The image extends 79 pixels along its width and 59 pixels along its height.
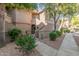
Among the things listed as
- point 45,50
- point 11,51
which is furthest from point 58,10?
point 11,51

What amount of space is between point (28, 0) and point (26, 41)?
1331 millimetres

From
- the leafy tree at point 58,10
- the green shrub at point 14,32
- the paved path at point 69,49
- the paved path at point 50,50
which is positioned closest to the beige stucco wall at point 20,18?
the green shrub at point 14,32

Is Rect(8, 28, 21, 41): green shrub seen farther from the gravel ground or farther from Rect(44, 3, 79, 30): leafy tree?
Rect(44, 3, 79, 30): leafy tree

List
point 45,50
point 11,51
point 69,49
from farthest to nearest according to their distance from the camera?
1. point 69,49
2. point 45,50
3. point 11,51

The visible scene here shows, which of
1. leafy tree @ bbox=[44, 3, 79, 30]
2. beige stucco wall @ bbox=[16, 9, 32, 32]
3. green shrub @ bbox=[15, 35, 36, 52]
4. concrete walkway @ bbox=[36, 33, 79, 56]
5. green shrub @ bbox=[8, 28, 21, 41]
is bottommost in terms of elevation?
concrete walkway @ bbox=[36, 33, 79, 56]

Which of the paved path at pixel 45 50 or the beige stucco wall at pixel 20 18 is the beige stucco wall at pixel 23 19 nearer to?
the beige stucco wall at pixel 20 18

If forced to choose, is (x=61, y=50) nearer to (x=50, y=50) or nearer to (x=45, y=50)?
(x=50, y=50)

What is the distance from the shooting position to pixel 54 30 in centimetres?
757

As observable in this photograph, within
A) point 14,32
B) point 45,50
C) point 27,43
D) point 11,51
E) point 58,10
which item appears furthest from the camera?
point 14,32

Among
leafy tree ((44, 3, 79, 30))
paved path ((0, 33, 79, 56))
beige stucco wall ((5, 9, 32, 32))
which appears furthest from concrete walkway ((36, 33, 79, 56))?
beige stucco wall ((5, 9, 32, 32))

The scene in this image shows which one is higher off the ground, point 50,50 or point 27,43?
point 27,43

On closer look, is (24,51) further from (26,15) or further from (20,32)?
(26,15)

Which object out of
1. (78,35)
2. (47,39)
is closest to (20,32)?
(47,39)

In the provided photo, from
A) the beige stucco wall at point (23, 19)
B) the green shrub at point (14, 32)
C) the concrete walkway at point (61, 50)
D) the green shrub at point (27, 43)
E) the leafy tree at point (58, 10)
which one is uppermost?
the leafy tree at point (58, 10)
